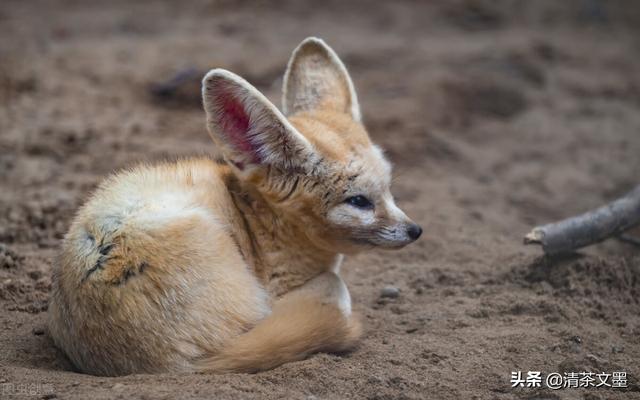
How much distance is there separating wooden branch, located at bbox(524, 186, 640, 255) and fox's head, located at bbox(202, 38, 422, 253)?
92 centimetres

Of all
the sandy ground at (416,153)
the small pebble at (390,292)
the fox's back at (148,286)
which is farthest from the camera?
the small pebble at (390,292)

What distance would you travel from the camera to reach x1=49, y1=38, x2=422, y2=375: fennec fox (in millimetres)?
3189

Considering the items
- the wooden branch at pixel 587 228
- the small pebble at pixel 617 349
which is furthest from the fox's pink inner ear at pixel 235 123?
the small pebble at pixel 617 349

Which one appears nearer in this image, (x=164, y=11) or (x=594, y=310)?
(x=594, y=310)

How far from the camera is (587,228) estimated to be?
4.28 metres

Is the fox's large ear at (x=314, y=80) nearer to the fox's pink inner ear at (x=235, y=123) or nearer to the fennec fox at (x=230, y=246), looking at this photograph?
the fennec fox at (x=230, y=246)

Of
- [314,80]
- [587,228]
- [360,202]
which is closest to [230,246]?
[360,202]

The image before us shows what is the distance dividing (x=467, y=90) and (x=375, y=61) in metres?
1.15

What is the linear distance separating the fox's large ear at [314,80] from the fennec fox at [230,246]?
0.29 meters

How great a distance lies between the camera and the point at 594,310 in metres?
4.00

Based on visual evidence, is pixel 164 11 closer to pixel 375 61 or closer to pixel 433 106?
pixel 375 61

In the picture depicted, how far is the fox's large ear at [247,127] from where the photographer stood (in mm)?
3449

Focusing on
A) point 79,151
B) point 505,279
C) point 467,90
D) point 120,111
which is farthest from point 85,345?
point 467,90

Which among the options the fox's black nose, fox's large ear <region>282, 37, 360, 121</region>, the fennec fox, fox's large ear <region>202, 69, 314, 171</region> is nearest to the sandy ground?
the fennec fox
